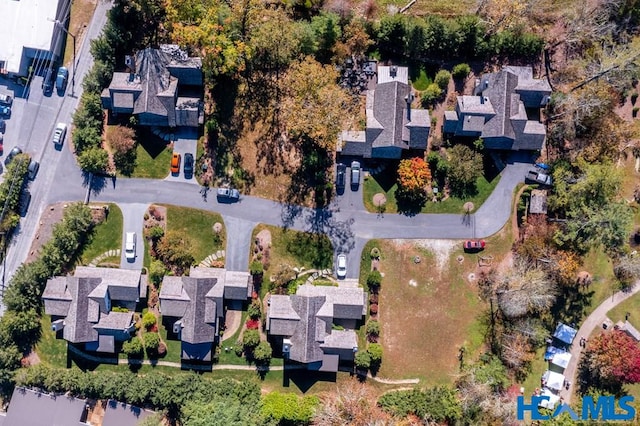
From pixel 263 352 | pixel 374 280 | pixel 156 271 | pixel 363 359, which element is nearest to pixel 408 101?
pixel 374 280

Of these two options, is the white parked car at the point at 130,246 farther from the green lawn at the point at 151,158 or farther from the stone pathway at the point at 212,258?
the stone pathway at the point at 212,258

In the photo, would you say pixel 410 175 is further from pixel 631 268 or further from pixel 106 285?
pixel 106 285

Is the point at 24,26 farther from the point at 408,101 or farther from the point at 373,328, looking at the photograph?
the point at 373,328

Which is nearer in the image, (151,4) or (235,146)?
(151,4)

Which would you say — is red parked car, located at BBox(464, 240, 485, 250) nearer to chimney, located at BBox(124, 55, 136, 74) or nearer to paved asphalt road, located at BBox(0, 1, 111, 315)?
chimney, located at BBox(124, 55, 136, 74)

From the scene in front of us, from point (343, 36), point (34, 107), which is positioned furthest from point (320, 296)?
point (34, 107)

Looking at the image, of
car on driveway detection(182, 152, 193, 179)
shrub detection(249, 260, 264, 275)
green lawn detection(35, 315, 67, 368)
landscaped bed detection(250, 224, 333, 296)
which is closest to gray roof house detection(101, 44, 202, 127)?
car on driveway detection(182, 152, 193, 179)

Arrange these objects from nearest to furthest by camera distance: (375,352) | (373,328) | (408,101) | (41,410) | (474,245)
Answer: (408,101) → (41,410) → (375,352) → (373,328) → (474,245)
